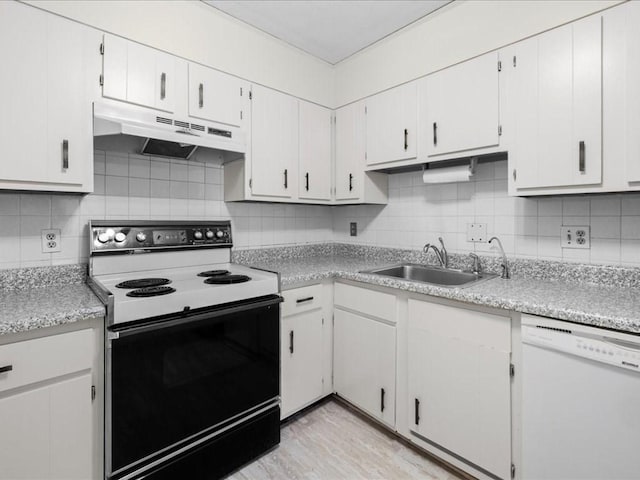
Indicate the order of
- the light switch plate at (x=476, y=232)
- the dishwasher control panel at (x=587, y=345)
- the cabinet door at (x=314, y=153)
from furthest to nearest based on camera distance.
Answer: the cabinet door at (x=314, y=153) < the light switch plate at (x=476, y=232) < the dishwasher control panel at (x=587, y=345)

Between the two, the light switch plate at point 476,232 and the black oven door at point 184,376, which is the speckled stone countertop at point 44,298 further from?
the light switch plate at point 476,232

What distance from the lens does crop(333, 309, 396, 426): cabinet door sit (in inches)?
73.3

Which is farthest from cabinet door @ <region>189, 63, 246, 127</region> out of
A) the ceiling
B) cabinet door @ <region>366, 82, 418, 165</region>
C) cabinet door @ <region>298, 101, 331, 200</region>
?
cabinet door @ <region>366, 82, 418, 165</region>

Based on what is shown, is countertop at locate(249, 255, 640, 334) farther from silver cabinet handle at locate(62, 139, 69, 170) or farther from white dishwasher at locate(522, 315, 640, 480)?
silver cabinet handle at locate(62, 139, 69, 170)

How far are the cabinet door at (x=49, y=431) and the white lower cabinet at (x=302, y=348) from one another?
0.94 m

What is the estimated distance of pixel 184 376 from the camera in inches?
55.5

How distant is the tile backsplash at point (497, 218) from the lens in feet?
5.22

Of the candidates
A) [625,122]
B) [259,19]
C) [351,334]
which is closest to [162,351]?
[351,334]

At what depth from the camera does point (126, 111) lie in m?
1.58

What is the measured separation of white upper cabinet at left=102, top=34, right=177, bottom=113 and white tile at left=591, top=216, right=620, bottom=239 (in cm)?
226

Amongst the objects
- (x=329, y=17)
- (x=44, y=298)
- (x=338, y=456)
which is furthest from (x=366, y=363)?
(x=329, y=17)

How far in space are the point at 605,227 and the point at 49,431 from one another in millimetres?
2519

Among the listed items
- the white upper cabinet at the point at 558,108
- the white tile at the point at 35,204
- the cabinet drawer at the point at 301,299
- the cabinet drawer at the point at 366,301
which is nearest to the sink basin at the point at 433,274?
the cabinet drawer at the point at 366,301

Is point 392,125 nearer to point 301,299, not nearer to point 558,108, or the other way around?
point 558,108
